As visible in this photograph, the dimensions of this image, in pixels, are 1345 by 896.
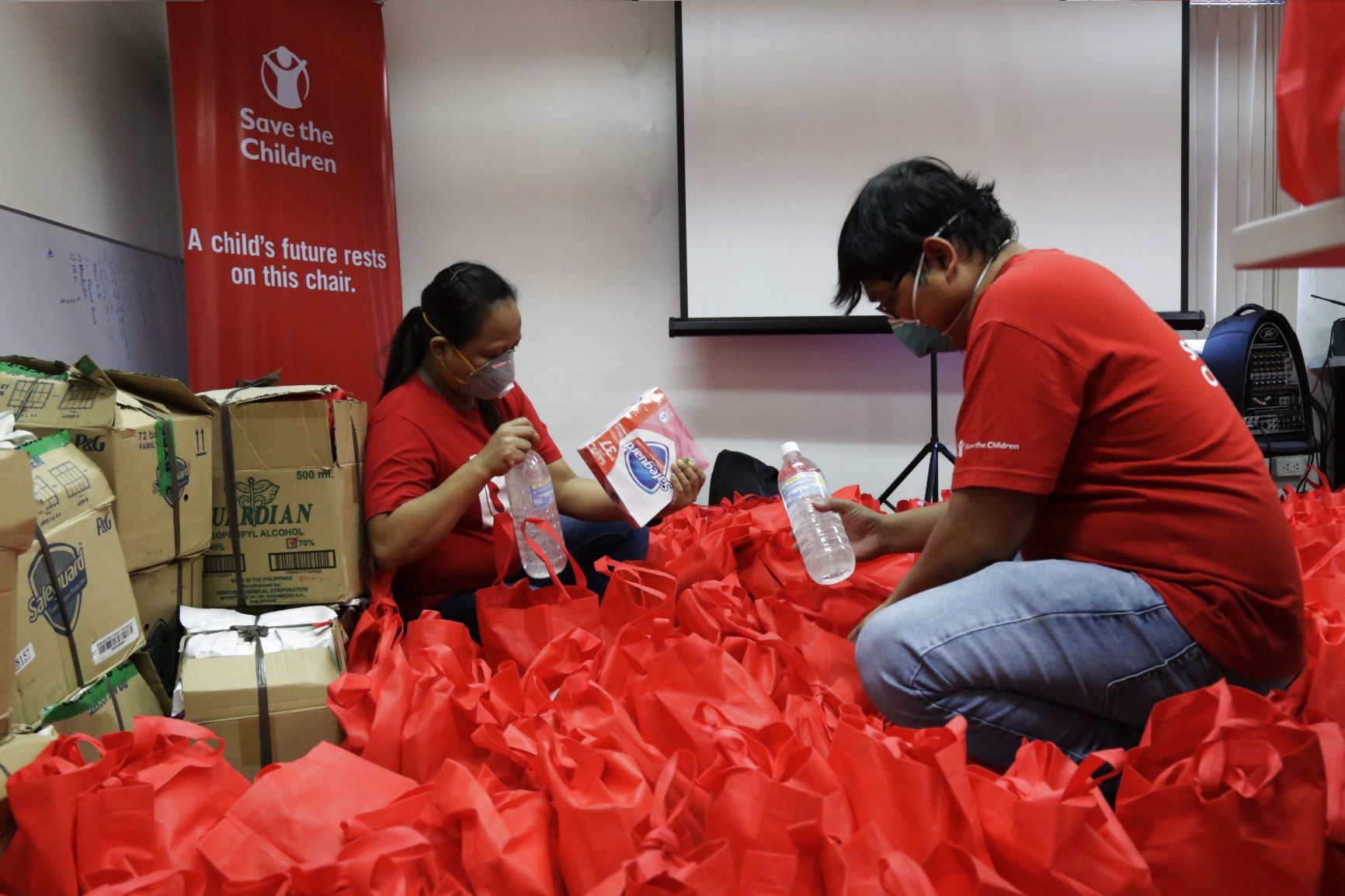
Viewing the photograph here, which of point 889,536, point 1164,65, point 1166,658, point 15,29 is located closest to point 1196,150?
point 1164,65

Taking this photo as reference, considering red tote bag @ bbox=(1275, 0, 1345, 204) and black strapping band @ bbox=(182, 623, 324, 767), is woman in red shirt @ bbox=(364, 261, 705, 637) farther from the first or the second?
red tote bag @ bbox=(1275, 0, 1345, 204)

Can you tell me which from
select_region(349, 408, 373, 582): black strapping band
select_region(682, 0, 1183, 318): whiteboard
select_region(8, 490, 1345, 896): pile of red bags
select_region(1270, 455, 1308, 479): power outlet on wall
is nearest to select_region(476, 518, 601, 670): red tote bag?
select_region(349, 408, 373, 582): black strapping band

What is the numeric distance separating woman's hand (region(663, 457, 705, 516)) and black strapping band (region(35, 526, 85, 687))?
3.15 feet

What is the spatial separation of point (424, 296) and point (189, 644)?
2.53ft

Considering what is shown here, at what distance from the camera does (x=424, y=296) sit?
A: 5.54ft

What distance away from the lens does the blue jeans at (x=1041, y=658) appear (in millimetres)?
1037

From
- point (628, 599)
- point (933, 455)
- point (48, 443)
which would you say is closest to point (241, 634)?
point (48, 443)

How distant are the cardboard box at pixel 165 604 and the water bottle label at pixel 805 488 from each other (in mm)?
985

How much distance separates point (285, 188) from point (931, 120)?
2347mm

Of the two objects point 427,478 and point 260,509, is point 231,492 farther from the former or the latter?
point 427,478

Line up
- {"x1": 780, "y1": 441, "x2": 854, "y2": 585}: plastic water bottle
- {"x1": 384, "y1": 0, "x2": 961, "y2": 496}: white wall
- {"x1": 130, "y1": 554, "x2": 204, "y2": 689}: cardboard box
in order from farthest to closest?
{"x1": 384, "y1": 0, "x2": 961, "y2": 496}: white wall < {"x1": 780, "y1": 441, "x2": 854, "y2": 585}: plastic water bottle < {"x1": 130, "y1": 554, "x2": 204, "y2": 689}: cardboard box

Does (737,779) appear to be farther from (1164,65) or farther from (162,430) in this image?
(1164,65)

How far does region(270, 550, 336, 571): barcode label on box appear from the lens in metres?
1.45

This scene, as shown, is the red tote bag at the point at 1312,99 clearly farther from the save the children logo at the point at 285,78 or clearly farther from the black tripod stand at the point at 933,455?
the save the children logo at the point at 285,78
